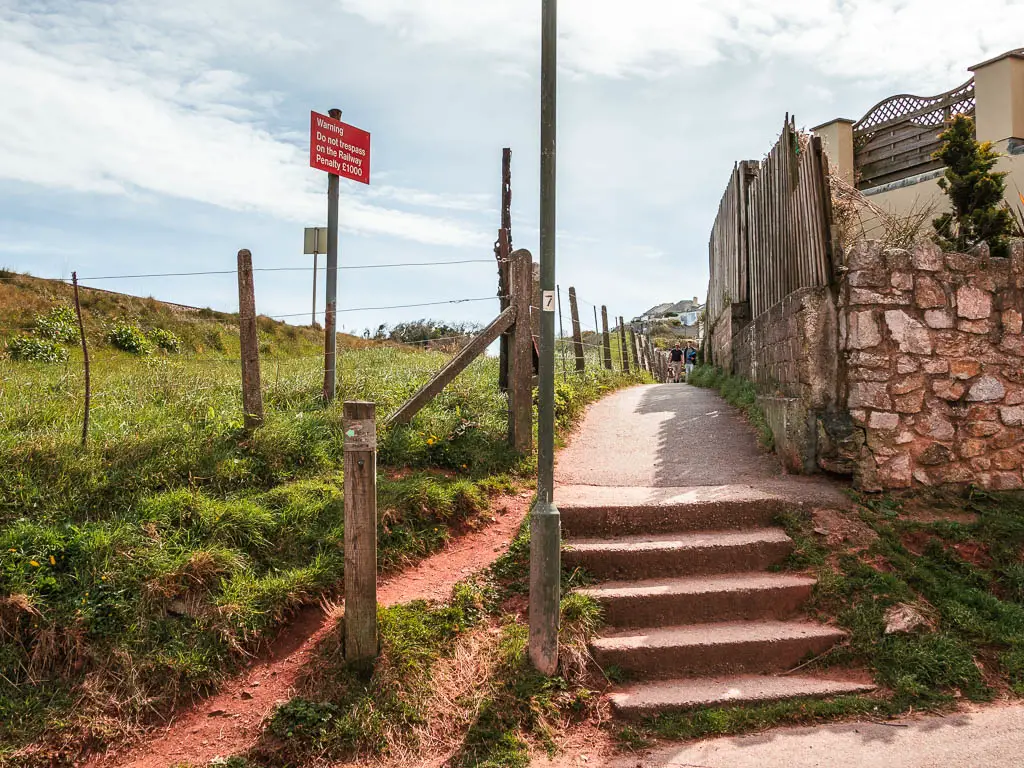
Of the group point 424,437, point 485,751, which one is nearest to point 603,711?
point 485,751

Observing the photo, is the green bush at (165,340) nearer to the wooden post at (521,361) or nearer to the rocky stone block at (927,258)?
the wooden post at (521,361)

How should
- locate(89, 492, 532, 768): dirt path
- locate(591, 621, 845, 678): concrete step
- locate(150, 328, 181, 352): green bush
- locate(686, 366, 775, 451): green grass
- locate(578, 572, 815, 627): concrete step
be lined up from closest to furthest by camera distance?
1. locate(89, 492, 532, 768): dirt path
2. locate(591, 621, 845, 678): concrete step
3. locate(578, 572, 815, 627): concrete step
4. locate(686, 366, 775, 451): green grass
5. locate(150, 328, 181, 352): green bush

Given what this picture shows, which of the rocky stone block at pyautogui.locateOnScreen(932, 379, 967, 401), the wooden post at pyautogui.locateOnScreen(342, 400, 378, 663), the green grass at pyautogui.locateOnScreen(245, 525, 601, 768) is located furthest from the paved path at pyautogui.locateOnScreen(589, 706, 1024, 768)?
the rocky stone block at pyautogui.locateOnScreen(932, 379, 967, 401)

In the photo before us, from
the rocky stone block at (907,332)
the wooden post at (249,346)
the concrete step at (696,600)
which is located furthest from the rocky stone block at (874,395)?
the wooden post at (249,346)

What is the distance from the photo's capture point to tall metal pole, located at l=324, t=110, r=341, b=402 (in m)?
7.14

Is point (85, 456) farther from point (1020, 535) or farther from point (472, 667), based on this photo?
point (1020, 535)

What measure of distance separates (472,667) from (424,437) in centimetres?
286

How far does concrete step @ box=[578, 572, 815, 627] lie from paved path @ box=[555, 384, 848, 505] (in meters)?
1.24

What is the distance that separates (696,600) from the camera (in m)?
4.99

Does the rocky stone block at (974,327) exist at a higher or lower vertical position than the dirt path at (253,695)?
higher

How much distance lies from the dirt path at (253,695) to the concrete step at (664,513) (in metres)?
0.96

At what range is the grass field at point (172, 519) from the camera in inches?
159

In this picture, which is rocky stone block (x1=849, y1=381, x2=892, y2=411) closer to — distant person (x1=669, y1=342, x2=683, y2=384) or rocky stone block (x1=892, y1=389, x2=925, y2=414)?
rocky stone block (x1=892, y1=389, x2=925, y2=414)

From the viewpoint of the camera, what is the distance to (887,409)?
6121 millimetres
